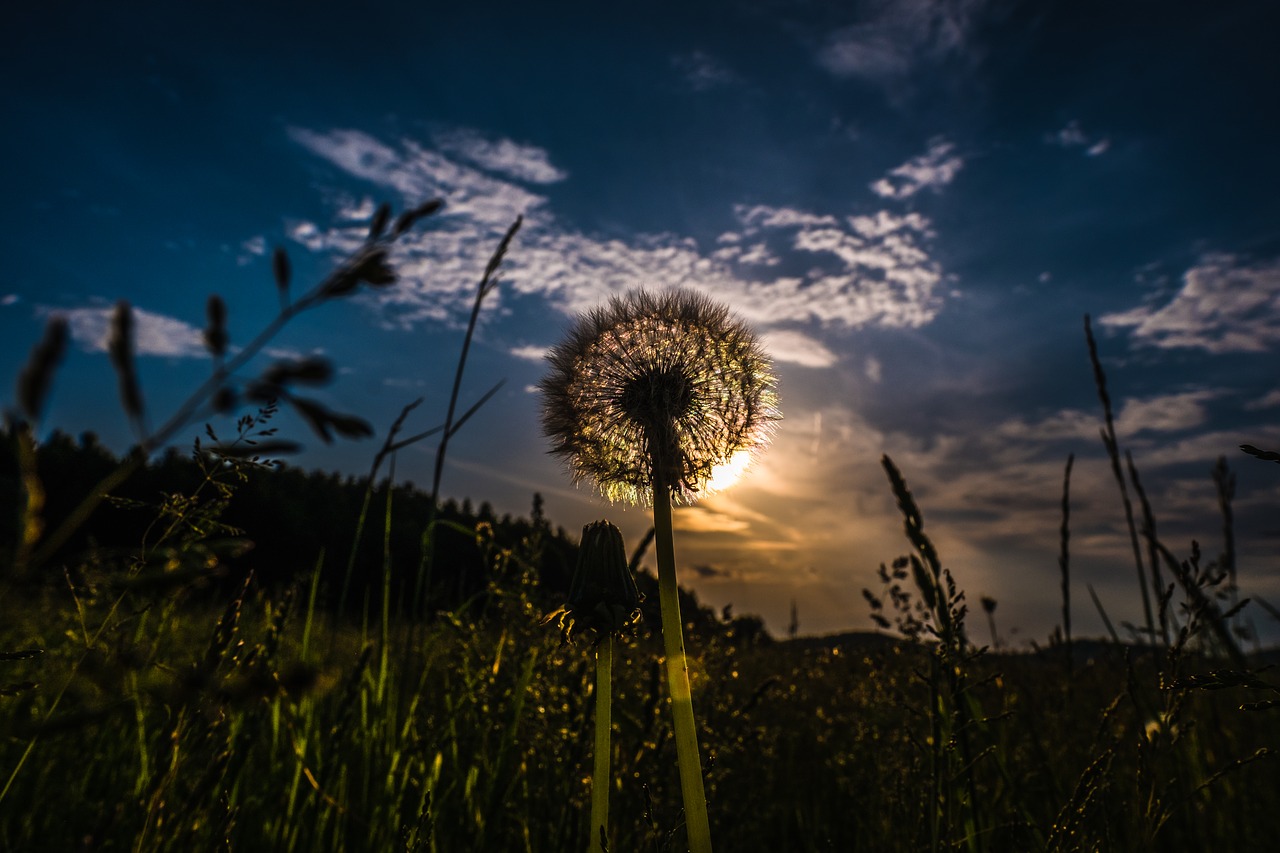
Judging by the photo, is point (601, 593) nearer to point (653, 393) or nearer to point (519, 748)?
point (653, 393)

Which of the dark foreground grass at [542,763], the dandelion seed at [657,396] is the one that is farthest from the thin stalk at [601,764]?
the dandelion seed at [657,396]

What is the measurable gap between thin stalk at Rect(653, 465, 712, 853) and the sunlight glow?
2.15 ft

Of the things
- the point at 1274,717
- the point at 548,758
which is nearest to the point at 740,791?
the point at 548,758

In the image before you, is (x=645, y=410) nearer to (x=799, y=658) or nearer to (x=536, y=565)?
(x=536, y=565)

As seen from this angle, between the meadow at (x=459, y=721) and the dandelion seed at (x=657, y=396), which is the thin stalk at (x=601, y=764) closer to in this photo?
the meadow at (x=459, y=721)

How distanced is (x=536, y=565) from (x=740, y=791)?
4.71 feet

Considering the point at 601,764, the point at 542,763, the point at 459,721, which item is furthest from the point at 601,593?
the point at 459,721

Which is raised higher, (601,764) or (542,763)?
(601,764)

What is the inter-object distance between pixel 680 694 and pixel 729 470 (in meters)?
0.95

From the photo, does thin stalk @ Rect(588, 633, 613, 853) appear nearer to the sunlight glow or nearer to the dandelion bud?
the dandelion bud

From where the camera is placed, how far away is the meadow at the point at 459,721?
547 millimetres

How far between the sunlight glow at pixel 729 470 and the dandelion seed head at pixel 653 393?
11 mm

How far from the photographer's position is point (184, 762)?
44.2 inches

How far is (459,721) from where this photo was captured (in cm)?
344
